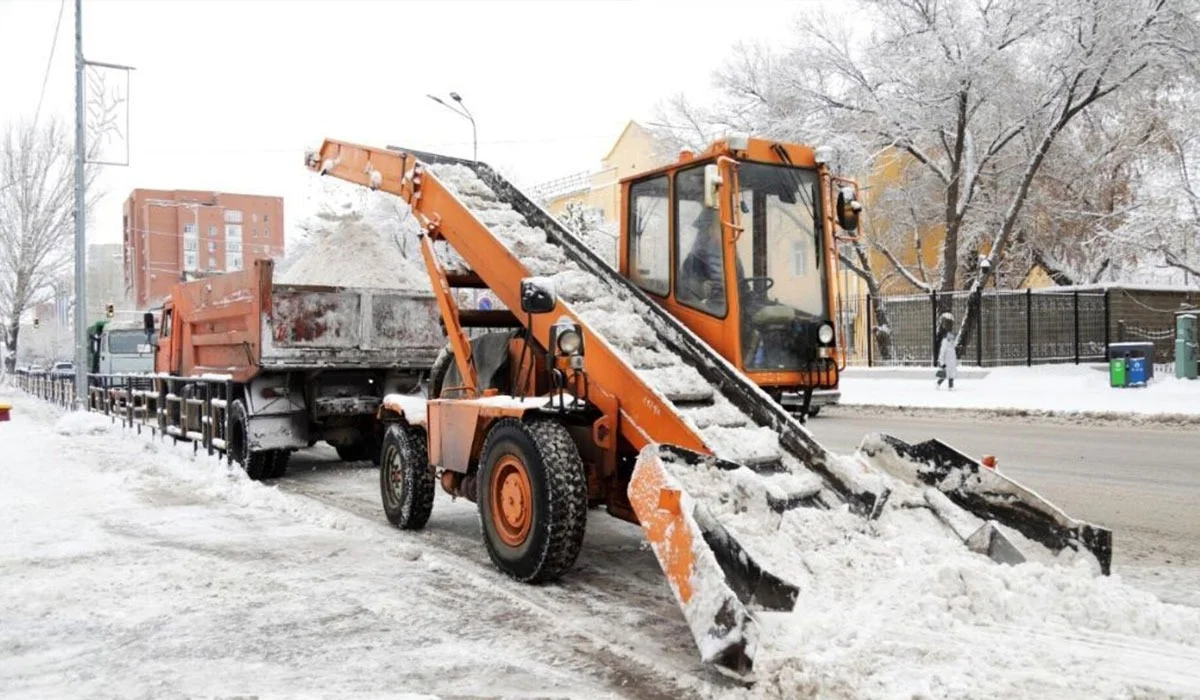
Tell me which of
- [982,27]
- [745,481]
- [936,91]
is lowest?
[745,481]

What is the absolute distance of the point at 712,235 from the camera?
6137 mm

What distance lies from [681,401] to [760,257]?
1.17 metres

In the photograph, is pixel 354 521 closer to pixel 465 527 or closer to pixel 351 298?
pixel 465 527

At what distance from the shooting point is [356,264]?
13312 millimetres

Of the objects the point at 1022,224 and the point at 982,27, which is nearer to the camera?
the point at 982,27

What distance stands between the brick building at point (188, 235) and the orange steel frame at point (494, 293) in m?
68.3

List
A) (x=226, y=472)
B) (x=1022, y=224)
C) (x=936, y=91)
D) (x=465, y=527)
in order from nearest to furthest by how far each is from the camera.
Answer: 1. (x=465, y=527)
2. (x=226, y=472)
3. (x=936, y=91)
4. (x=1022, y=224)

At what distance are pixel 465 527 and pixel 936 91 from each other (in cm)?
2132

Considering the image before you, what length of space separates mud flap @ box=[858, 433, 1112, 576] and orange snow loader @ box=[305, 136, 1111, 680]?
0.01 metres

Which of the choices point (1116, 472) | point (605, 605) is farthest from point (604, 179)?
point (605, 605)

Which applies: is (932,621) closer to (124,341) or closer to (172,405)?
(172,405)

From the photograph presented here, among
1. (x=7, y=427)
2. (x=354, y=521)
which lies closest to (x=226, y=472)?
(x=354, y=521)

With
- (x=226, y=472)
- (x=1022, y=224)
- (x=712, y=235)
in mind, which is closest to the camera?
(x=712, y=235)

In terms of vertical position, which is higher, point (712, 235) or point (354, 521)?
point (712, 235)
